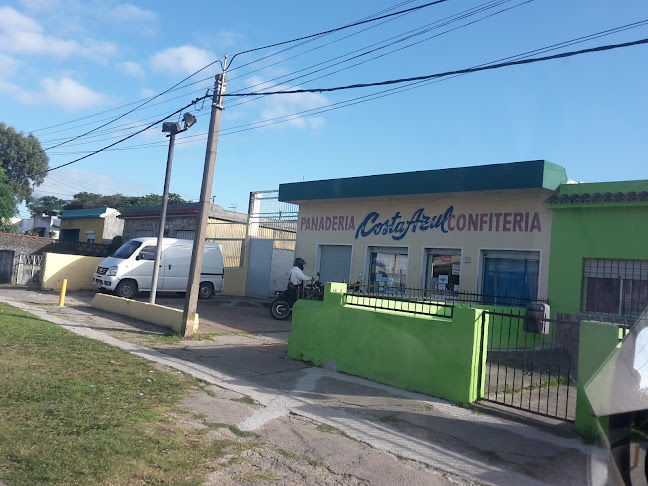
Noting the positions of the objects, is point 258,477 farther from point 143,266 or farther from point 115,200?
point 115,200

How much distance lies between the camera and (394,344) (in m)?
7.87

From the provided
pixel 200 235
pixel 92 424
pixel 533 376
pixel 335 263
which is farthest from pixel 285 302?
pixel 92 424

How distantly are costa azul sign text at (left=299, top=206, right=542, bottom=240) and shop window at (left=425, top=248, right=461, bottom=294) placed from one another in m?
0.67

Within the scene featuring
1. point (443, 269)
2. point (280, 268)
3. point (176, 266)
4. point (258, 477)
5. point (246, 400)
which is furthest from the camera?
point (280, 268)

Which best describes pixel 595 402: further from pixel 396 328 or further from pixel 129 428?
pixel 129 428

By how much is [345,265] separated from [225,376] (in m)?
9.00

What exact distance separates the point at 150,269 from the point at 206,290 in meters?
2.33

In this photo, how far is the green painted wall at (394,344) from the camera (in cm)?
695

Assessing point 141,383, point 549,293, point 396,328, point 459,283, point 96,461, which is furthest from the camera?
point 459,283

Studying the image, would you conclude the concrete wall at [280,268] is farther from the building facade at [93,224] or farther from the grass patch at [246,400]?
the building facade at [93,224]

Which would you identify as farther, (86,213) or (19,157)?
(19,157)

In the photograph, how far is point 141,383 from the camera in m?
7.21

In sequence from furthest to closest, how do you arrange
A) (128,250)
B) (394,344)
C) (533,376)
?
(128,250), (533,376), (394,344)

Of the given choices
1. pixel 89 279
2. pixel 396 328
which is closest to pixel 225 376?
pixel 396 328
